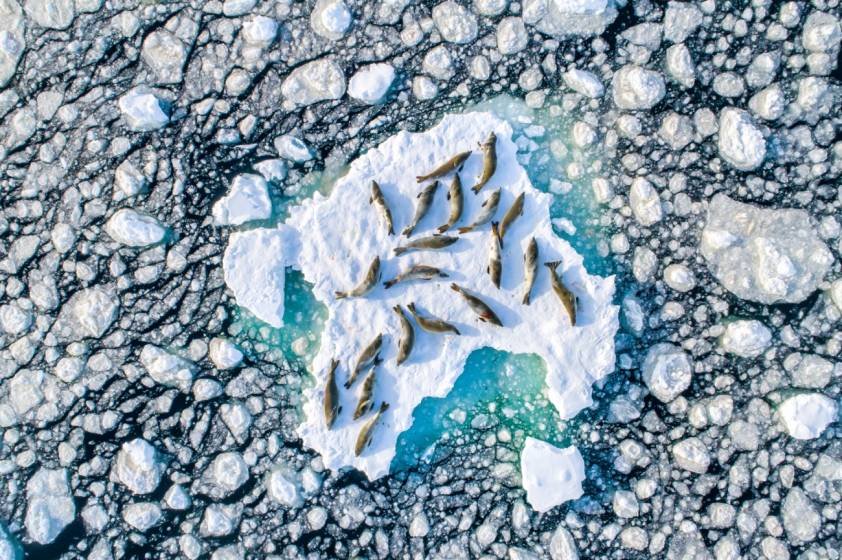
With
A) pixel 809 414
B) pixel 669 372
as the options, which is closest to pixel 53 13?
pixel 669 372

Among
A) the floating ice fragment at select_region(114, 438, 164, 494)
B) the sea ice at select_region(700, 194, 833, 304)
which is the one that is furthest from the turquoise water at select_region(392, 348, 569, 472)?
the floating ice fragment at select_region(114, 438, 164, 494)

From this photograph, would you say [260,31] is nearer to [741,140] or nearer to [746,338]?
[741,140]

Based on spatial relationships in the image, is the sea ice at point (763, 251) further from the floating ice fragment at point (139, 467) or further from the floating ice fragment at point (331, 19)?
the floating ice fragment at point (139, 467)

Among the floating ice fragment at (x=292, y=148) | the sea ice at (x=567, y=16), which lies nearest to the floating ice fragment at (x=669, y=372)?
the sea ice at (x=567, y=16)

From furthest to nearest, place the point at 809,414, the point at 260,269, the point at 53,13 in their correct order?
the point at 53,13
the point at 260,269
the point at 809,414

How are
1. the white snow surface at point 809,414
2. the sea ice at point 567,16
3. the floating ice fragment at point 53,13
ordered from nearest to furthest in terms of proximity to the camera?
1. the white snow surface at point 809,414
2. the sea ice at point 567,16
3. the floating ice fragment at point 53,13

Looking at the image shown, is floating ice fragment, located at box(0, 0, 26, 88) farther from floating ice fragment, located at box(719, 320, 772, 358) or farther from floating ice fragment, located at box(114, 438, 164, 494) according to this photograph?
floating ice fragment, located at box(719, 320, 772, 358)
